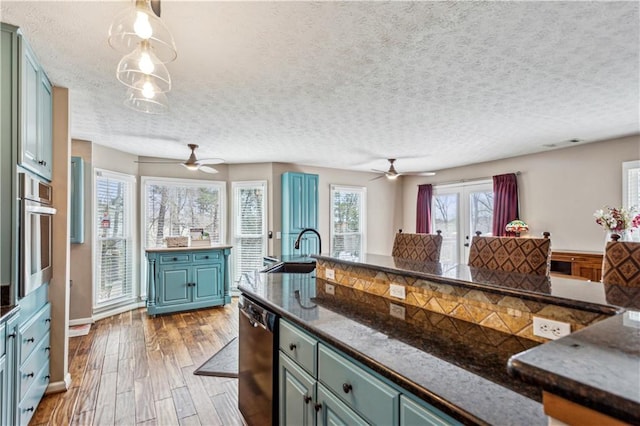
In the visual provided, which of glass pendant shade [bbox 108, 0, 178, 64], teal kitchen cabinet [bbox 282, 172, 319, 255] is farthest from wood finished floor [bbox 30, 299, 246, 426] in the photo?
glass pendant shade [bbox 108, 0, 178, 64]

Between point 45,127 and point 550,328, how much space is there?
10.8ft

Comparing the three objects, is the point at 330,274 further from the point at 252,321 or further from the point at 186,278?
the point at 186,278

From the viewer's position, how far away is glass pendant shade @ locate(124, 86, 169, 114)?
1.82 meters

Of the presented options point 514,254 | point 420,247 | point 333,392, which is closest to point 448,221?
point 420,247

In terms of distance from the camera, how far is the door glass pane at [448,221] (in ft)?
20.7

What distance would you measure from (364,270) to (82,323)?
13.6 ft

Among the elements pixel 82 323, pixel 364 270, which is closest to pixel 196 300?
pixel 82 323

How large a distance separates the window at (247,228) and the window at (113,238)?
161 centimetres

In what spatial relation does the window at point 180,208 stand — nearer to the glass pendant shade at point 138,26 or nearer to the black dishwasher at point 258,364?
the black dishwasher at point 258,364

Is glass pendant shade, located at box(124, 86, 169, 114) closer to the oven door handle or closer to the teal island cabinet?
the oven door handle

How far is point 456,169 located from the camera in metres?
6.29

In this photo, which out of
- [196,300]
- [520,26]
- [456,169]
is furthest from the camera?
[456,169]

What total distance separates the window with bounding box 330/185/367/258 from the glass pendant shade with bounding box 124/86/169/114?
4708 mm

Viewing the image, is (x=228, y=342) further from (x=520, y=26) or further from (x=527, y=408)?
(x=520, y=26)
